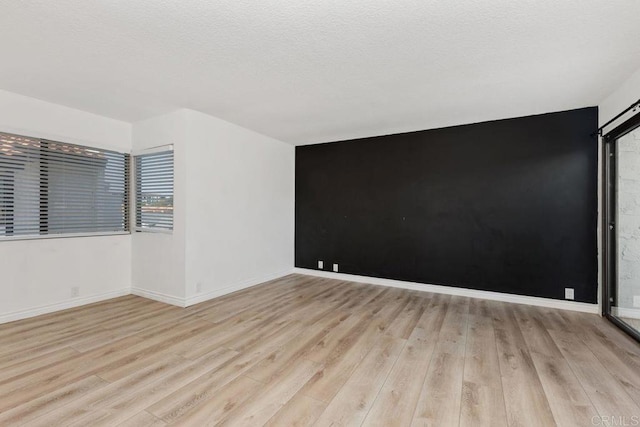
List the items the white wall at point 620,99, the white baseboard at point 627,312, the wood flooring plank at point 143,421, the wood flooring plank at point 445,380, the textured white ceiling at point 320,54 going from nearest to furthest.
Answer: the wood flooring plank at point 143,421, the wood flooring plank at point 445,380, the textured white ceiling at point 320,54, the white wall at point 620,99, the white baseboard at point 627,312

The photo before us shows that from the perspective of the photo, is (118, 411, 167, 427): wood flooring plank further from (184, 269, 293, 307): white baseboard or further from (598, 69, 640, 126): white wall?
(598, 69, 640, 126): white wall

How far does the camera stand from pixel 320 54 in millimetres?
2346

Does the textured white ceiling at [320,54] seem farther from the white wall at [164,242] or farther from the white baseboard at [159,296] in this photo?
the white baseboard at [159,296]

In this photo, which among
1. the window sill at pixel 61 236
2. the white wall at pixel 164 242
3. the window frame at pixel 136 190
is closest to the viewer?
the window sill at pixel 61 236

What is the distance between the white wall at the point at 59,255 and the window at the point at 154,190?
0.39 metres

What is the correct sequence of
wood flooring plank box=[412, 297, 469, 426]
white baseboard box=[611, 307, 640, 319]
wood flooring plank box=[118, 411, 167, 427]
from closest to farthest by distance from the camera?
wood flooring plank box=[118, 411, 167, 427]
wood flooring plank box=[412, 297, 469, 426]
white baseboard box=[611, 307, 640, 319]

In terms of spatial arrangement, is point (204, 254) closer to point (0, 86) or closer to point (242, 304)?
point (242, 304)

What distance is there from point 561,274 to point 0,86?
686 cm

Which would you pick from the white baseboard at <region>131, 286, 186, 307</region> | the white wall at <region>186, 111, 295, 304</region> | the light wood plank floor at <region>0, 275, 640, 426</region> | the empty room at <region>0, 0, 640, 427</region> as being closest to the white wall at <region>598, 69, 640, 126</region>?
the empty room at <region>0, 0, 640, 427</region>

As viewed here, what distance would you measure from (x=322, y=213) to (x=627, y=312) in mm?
4245

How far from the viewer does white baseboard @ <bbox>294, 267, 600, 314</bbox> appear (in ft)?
11.8

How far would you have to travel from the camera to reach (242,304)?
149 inches

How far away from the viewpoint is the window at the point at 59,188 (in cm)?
315

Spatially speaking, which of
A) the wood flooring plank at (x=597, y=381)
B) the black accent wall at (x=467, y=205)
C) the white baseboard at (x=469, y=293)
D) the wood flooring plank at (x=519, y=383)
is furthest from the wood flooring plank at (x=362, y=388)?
the black accent wall at (x=467, y=205)
